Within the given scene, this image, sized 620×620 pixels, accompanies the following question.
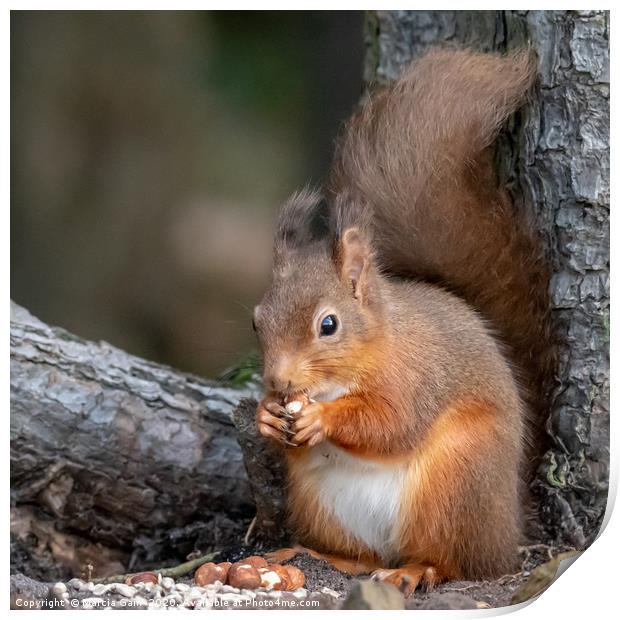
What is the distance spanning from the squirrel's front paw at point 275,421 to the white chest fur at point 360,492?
0.12m

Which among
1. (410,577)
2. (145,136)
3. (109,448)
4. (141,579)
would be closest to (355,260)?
(410,577)

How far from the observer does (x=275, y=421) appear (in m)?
1.74

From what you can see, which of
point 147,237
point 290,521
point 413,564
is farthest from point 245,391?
point 147,237

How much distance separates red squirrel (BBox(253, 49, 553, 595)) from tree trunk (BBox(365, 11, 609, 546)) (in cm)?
5

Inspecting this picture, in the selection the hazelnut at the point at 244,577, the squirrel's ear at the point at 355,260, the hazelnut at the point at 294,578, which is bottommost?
the hazelnut at the point at 294,578

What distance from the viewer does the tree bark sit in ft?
7.43

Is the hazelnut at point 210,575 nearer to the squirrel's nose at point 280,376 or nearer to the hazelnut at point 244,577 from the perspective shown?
the hazelnut at point 244,577

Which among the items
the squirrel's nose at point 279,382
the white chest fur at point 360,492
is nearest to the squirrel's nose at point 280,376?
the squirrel's nose at point 279,382

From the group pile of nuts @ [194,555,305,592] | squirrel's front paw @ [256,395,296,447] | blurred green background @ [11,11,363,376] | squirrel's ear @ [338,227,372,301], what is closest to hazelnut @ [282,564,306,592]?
pile of nuts @ [194,555,305,592]

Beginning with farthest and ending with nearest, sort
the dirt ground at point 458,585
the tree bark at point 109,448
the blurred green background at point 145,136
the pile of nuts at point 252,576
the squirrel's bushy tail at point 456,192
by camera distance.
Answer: the blurred green background at point 145,136 < the tree bark at point 109,448 < the squirrel's bushy tail at point 456,192 < the pile of nuts at point 252,576 < the dirt ground at point 458,585

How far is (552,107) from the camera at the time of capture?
200cm

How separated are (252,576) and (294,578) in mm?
78

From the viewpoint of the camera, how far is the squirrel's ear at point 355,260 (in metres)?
1.79

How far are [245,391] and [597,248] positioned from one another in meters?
0.94
